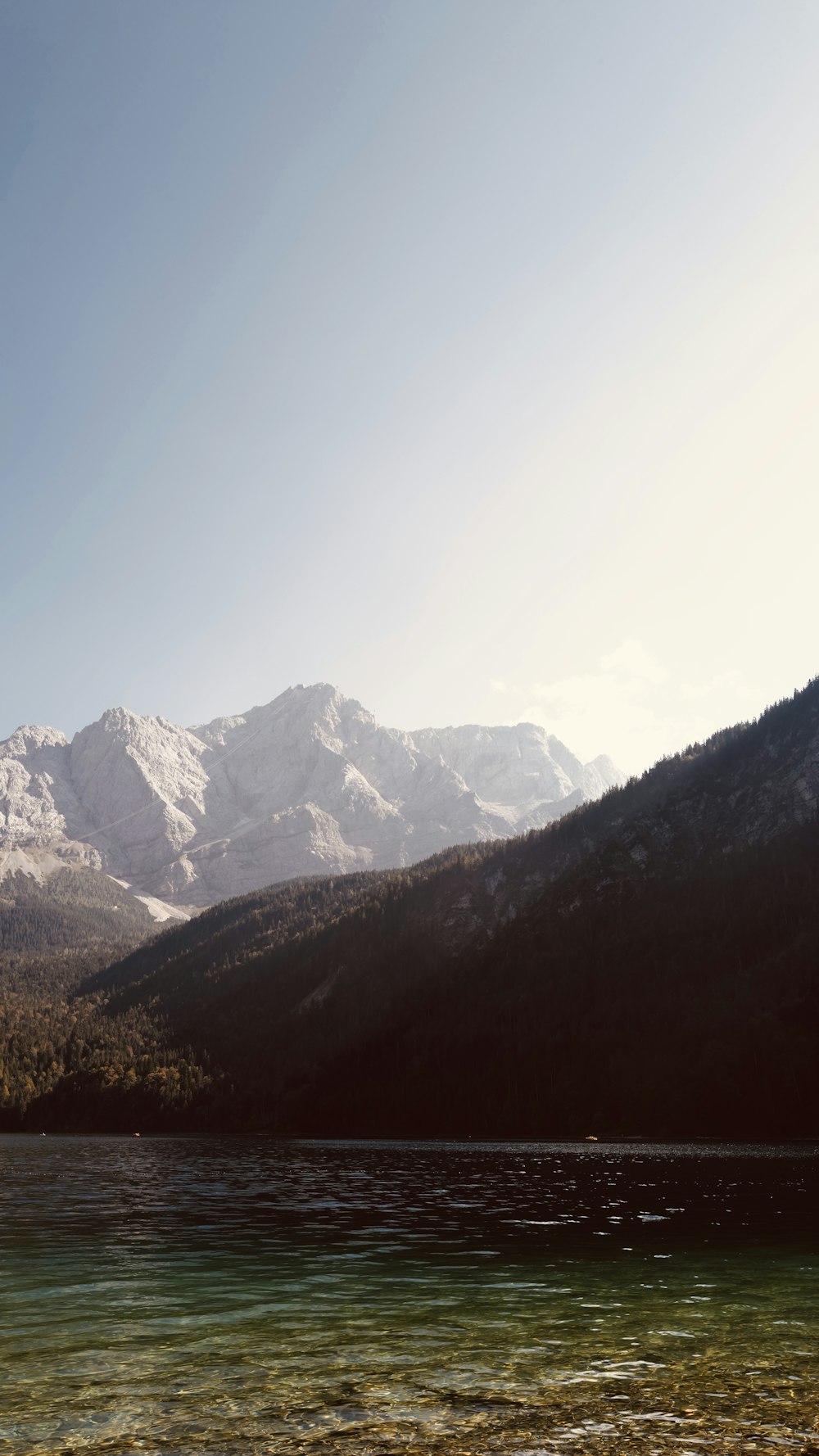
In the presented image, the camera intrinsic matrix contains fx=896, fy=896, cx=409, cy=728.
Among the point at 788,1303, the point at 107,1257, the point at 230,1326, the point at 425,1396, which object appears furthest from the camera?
the point at 107,1257

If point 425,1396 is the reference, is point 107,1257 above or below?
below

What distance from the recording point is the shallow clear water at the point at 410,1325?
19969 mm

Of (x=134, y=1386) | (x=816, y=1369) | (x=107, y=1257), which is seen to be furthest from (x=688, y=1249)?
(x=134, y=1386)

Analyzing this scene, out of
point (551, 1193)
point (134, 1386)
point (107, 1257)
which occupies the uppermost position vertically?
point (134, 1386)

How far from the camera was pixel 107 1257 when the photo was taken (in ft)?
155

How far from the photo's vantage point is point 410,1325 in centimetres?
3127

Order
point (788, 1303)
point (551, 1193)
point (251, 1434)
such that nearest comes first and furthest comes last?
point (251, 1434) → point (788, 1303) → point (551, 1193)

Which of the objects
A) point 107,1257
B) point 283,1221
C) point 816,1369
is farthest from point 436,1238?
point 816,1369

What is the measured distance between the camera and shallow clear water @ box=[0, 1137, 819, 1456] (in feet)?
65.5

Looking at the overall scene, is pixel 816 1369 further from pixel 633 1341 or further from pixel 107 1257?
pixel 107 1257

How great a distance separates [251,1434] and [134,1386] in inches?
249

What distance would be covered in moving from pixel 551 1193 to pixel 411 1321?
182ft

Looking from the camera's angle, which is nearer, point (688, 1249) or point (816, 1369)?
point (816, 1369)

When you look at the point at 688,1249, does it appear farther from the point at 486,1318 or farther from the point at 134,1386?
the point at 134,1386
